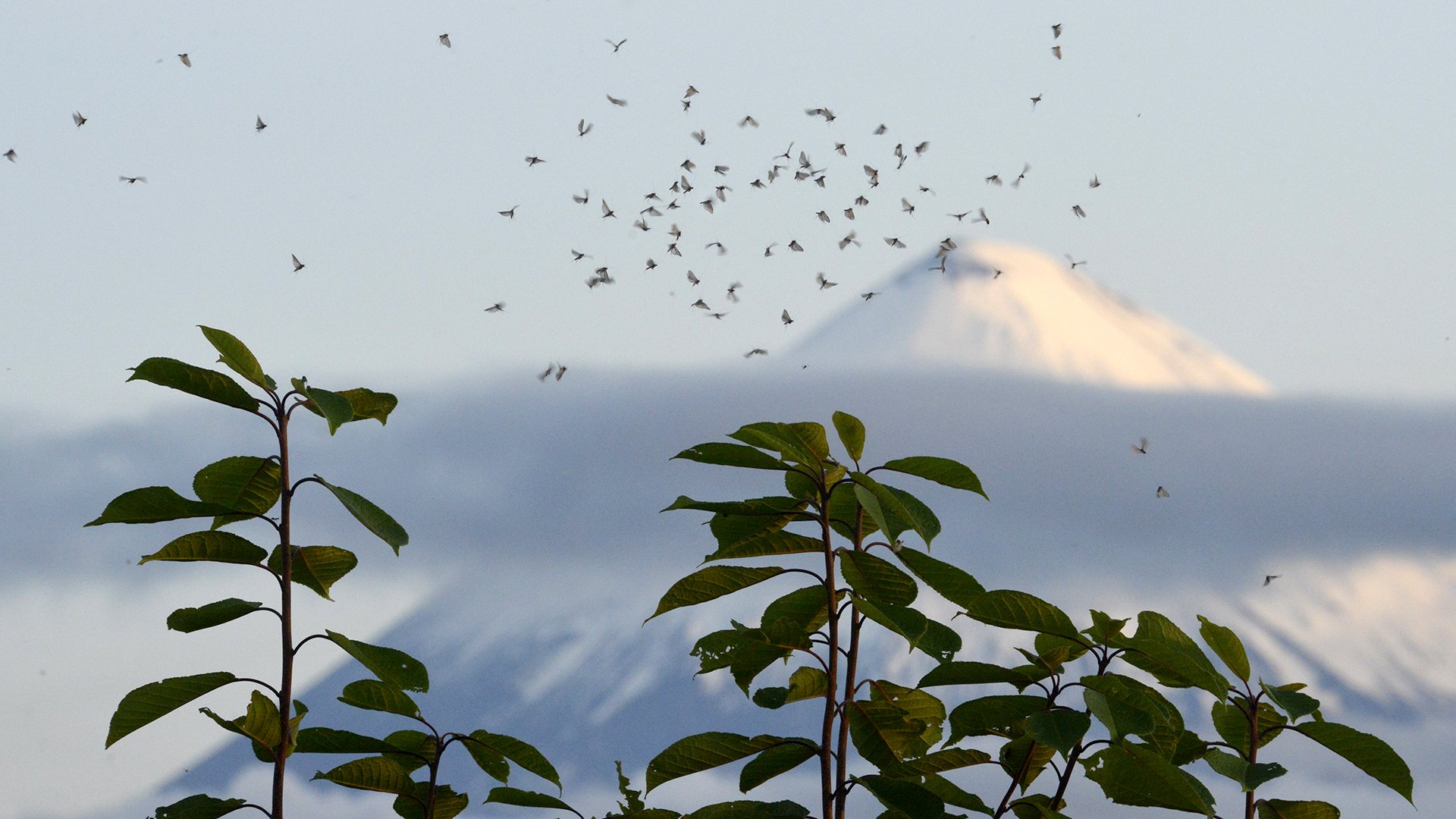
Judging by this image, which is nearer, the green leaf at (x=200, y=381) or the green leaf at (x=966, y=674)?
the green leaf at (x=200, y=381)

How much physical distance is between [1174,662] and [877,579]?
72cm

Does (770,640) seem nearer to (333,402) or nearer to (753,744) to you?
(753,744)

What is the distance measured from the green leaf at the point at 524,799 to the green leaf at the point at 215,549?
107 centimetres

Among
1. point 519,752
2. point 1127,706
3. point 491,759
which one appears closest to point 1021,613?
point 1127,706

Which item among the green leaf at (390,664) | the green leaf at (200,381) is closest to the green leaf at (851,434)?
the green leaf at (390,664)

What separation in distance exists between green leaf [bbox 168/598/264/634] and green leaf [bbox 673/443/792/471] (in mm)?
1174

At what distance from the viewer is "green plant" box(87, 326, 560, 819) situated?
349 cm

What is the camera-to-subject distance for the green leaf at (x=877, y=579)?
141 inches

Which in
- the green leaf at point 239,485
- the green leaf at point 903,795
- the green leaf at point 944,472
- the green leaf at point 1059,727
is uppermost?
the green leaf at point 239,485

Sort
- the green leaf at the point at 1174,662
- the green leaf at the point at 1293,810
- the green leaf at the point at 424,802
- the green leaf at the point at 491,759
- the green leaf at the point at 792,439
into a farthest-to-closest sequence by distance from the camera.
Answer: the green leaf at the point at 424,802, the green leaf at the point at 491,759, the green leaf at the point at 1293,810, the green leaf at the point at 792,439, the green leaf at the point at 1174,662

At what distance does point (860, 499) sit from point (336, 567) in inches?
54.3

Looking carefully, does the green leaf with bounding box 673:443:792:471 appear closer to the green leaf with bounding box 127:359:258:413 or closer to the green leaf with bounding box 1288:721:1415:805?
the green leaf with bounding box 127:359:258:413

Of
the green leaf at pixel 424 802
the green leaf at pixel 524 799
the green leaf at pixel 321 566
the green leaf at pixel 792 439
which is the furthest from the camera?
the green leaf at pixel 524 799

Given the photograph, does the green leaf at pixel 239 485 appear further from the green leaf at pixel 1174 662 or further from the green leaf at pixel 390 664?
the green leaf at pixel 1174 662
